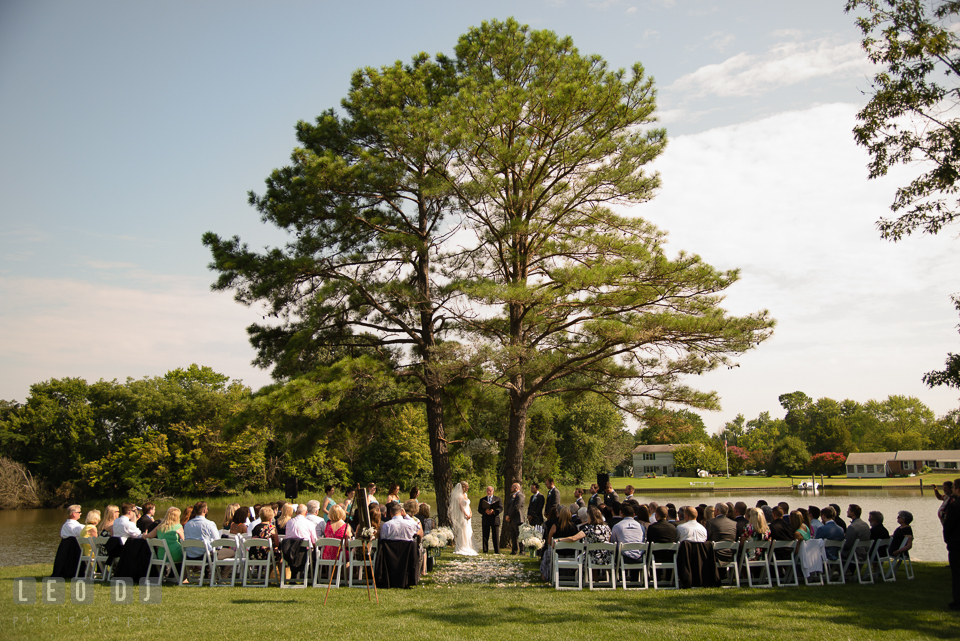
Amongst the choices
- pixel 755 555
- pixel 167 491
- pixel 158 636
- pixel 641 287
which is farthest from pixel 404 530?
pixel 167 491

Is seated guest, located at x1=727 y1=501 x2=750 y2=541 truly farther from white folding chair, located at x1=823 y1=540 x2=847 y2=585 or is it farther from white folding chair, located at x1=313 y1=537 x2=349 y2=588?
white folding chair, located at x1=313 y1=537 x2=349 y2=588

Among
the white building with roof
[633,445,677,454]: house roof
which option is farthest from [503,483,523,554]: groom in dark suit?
[633,445,677,454]: house roof

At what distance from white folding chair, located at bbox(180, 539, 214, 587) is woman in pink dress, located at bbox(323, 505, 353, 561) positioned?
1615 millimetres

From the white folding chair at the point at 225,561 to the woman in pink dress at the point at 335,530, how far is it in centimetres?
121

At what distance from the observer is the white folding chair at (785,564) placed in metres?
8.14

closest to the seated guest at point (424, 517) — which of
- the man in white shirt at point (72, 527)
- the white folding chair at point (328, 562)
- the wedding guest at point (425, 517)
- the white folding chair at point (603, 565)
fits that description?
the wedding guest at point (425, 517)

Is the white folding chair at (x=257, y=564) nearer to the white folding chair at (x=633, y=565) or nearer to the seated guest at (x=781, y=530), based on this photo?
the white folding chair at (x=633, y=565)

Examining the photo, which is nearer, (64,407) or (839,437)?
(64,407)

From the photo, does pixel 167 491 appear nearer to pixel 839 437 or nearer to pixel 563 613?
pixel 563 613

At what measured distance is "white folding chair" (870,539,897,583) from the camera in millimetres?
8453

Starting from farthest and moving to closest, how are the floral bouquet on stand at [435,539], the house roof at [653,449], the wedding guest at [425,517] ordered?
the house roof at [653,449]
the wedding guest at [425,517]
the floral bouquet on stand at [435,539]

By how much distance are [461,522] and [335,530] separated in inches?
151

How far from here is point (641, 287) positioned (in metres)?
12.3

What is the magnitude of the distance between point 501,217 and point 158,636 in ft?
35.0
